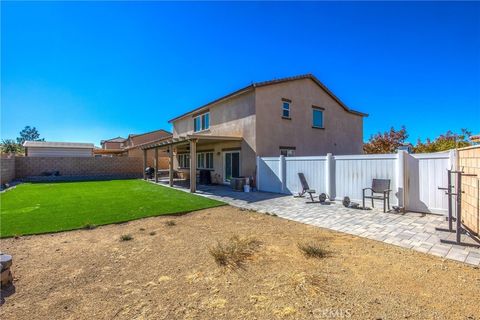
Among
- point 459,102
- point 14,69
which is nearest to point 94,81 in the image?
point 14,69

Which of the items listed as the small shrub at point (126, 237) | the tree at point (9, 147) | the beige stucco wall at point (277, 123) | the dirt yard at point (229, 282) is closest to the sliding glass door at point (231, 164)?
the beige stucco wall at point (277, 123)

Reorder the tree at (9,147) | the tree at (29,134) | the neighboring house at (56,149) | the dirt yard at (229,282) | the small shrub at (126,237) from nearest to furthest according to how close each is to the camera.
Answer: the dirt yard at (229,282), the small shrub at (126,237), the neighboring house at (56,149), the tree at (9,147), the tree at (29,134)

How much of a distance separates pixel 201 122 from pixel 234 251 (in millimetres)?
16581

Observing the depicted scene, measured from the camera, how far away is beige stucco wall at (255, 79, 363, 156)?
14.2m

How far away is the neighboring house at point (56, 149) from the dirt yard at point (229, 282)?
29257 mm

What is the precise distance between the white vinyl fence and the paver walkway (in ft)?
1.92

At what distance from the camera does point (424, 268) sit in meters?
3.79

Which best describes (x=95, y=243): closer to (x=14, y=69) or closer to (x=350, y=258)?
(x=350, y=258)

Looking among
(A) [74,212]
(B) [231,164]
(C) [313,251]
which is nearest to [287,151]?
(B) [231,164]

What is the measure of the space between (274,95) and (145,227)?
11.2m

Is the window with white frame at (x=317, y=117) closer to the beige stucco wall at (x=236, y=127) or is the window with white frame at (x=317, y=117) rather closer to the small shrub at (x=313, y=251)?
the beige stucco wall at (x=236, y=127)

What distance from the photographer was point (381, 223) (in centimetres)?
655

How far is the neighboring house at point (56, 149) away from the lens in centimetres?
→ 2770
